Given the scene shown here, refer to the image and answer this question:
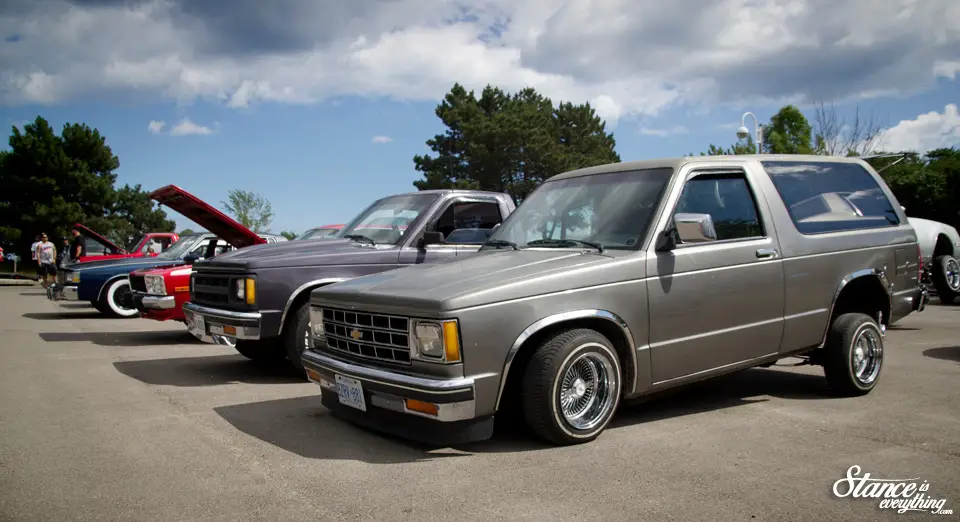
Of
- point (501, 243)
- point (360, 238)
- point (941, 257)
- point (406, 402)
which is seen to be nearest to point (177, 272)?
point (360, 238)

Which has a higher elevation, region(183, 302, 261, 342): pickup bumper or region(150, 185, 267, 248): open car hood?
region(150, 185, 267, 248): open car hood

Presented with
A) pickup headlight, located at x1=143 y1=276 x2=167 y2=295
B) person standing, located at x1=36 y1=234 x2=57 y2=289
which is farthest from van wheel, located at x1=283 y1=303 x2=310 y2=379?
person standing, located at x1=36 y1=234 x2=57 y2=289

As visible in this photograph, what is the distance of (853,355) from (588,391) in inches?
101

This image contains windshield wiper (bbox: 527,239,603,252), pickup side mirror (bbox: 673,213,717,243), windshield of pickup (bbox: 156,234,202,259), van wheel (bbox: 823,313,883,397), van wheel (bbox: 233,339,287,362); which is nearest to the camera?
pickup side mirror (bbox: 673,213,717,243)

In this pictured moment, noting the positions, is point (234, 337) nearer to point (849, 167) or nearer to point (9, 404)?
point (9, 404)

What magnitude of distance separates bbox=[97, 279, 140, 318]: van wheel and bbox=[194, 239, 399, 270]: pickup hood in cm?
702

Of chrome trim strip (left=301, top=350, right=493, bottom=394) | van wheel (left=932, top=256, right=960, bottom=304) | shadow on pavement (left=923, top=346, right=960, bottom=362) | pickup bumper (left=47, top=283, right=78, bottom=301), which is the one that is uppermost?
pickup bumper (left=47, top=283, right=78, bottom=301)

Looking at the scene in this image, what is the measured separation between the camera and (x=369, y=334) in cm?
467

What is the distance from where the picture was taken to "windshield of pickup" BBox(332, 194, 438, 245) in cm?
779

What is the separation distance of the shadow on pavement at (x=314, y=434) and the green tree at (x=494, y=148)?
1293 inches

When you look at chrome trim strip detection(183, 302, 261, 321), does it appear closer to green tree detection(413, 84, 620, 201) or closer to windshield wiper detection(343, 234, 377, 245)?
windshield wiper detection(343, 234, 377, 245)

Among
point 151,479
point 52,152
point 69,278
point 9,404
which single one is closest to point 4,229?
point 52,152

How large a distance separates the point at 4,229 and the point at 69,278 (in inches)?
1341

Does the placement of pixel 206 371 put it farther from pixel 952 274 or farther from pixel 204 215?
pixel 952 274
